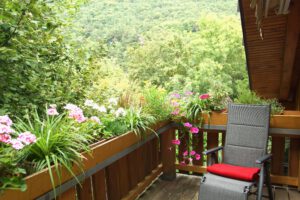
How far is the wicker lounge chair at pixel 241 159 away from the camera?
2613 millimetres

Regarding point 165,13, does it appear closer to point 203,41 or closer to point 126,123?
point 203,41

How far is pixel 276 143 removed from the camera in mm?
3436

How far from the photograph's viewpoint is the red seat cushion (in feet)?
8.69

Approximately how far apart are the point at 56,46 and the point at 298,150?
3252 millimetres

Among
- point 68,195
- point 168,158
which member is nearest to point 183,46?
point 168,158

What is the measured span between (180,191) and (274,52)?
273cm

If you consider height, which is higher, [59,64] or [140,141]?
[59,64]

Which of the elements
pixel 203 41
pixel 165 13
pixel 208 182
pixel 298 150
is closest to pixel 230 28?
pixel 203 41

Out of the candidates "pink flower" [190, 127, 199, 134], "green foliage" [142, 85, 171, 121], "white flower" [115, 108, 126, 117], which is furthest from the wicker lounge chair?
"white flower" [115, 108, 126, 117]

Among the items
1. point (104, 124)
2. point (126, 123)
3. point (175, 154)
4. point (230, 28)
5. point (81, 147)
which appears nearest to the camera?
point (81, 147)

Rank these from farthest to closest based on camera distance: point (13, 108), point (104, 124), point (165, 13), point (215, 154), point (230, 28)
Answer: point (165, 13)
point (230, 28)
point (215, 154)
point (104, 124)
point (13, 108)

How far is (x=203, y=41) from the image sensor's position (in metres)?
16.5

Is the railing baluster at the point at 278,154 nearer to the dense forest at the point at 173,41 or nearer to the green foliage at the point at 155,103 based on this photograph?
the green foliage at the point at 155,103

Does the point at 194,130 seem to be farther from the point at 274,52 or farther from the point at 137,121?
the point at 274,52
